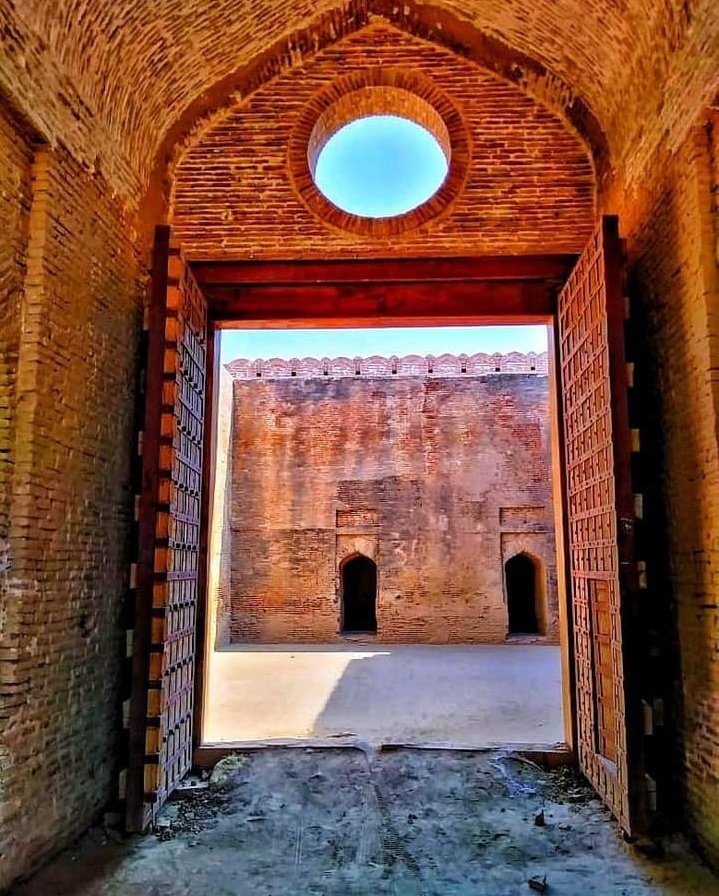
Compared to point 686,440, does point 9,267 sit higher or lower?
higher

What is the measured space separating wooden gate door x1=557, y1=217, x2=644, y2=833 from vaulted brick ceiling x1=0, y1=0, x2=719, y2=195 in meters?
0.98

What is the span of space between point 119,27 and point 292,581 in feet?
39.5

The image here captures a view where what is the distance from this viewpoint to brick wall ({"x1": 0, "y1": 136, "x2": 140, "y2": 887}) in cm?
359

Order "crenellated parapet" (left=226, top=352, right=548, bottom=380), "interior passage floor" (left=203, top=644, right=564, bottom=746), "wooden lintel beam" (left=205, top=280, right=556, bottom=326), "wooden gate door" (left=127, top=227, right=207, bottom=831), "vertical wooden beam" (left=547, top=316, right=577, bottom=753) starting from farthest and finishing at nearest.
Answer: "crenellated parapet" (left=226, top=352, right=548, bottom=380) → "interior passage floor" (left=203, top=644, right=564, bottom=746) → "wooden lintel beam" (left=205, top=280, right=556, bottom=326) → "vertical wooden beam" (left=547, top=316, right=577, bottom=753) → "wooden gate door" (left=127, top=227, right=207, bottom=831)

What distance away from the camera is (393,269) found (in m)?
5.39

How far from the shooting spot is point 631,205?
15.7ft

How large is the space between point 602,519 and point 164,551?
8.75 ft

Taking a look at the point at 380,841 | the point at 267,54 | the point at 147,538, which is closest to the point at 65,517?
the point at 147,538

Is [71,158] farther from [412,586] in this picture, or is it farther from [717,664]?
[412,586]

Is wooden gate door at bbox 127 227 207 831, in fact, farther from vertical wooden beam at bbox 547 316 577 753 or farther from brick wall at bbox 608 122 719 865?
brick wall at bbox 608 122 719 865

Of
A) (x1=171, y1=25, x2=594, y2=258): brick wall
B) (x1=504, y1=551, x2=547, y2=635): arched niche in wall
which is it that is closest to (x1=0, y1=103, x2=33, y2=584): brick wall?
(x1=171, y1=25, x2=594, y2=258): brick wall

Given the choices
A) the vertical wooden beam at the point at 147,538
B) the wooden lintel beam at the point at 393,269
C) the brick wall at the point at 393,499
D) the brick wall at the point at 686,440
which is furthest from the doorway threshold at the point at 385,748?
the brick wall at the point at 393,499

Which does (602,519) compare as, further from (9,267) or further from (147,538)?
(9,267)

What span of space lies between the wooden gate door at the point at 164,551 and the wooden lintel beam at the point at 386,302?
0.55 meters
